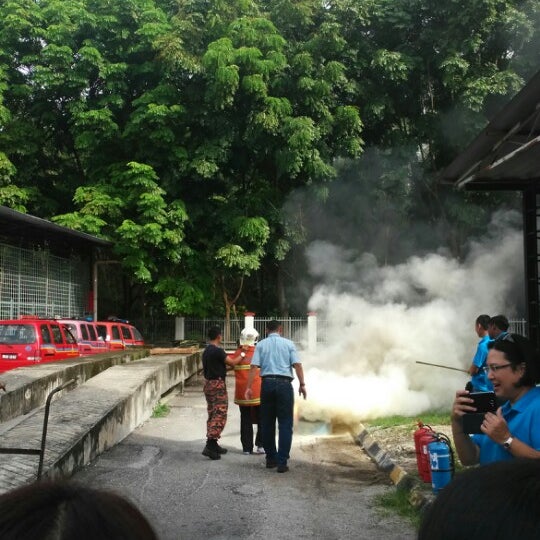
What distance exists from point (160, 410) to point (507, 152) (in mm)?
8236

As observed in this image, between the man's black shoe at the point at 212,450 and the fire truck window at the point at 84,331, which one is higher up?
the fire truck window at the point at 84,331

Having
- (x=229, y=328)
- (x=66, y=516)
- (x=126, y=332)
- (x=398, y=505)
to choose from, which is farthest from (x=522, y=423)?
(x=229, y=328)

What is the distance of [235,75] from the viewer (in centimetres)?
2241

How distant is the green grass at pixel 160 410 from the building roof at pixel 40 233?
23.6 ft

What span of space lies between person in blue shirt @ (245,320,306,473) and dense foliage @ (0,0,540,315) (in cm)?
1530

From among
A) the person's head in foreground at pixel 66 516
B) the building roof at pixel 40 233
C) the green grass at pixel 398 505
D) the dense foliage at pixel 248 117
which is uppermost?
the dense foliage at pixel 248 117

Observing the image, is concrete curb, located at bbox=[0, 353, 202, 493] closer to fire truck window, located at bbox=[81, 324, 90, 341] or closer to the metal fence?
fire truck window, located at bbox=[81, 324, 90, 341]

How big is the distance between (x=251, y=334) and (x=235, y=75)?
14.8m

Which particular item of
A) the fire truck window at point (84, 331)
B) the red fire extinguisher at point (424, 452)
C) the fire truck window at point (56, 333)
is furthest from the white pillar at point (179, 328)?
the red fire extinguisher at point (424, 452)

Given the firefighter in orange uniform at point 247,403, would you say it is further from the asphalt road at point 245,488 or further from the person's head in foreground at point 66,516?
the person's head in foreground at point 66,516

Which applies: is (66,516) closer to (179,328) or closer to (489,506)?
(489,506)

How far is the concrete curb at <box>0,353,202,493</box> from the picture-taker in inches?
243

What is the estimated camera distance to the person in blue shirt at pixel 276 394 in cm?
802

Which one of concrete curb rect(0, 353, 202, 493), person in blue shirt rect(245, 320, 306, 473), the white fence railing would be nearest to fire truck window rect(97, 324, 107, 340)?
the white fence railing
